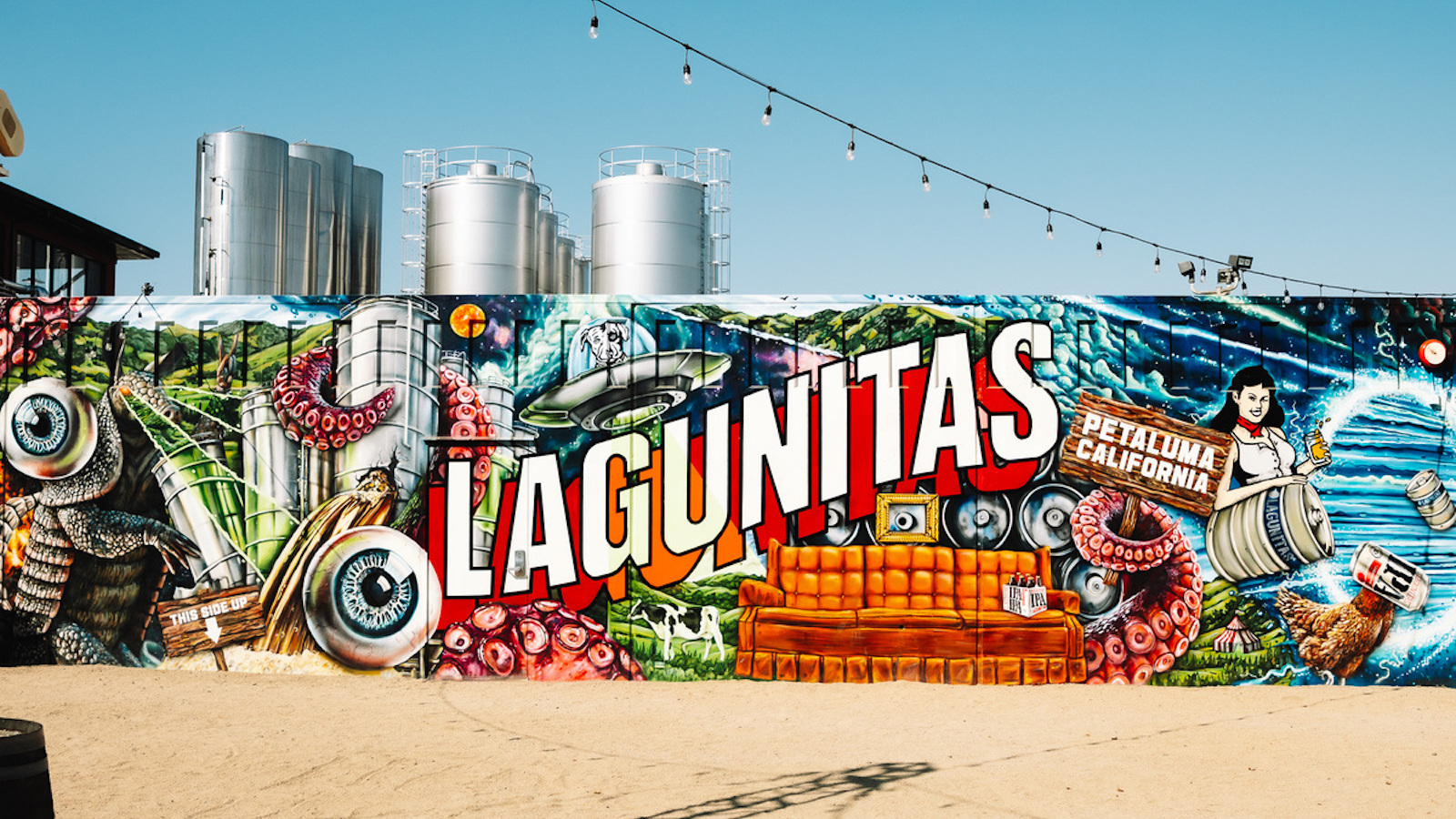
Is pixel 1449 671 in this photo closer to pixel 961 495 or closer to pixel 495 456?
pixel 961 495

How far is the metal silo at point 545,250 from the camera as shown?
14.3 meters

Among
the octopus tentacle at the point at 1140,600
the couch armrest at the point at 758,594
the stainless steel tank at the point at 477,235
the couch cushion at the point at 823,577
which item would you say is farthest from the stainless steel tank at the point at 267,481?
the octopus tentacle at the point at 1140,600

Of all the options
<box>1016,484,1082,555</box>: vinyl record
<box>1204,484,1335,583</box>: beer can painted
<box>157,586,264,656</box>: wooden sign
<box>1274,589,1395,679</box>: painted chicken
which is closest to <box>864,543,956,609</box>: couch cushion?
<box>1016,484,1082,555</box>: vinyl record

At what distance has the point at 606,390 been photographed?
11773 millimetres

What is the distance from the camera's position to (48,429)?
12.0m

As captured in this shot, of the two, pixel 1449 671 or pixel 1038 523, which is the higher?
pixel 1038 523

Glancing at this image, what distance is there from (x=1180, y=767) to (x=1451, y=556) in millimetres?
5108

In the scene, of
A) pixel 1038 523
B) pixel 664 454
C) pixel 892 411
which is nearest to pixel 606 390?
pixel 664 454

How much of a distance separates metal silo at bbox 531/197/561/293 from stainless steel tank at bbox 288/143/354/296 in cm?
263

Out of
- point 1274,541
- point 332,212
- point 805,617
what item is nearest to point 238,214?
point 332,212

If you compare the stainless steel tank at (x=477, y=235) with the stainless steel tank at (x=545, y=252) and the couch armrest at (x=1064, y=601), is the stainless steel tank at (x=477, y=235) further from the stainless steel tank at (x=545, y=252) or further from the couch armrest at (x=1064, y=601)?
the couch armrest at (x=1064, y=601)

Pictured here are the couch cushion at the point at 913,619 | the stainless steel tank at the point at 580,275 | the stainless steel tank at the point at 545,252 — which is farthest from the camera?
the stainless steel tank at the point at 580,275

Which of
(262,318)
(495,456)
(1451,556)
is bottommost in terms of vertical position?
(1451,556)

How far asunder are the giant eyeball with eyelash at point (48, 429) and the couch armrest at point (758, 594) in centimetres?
659
